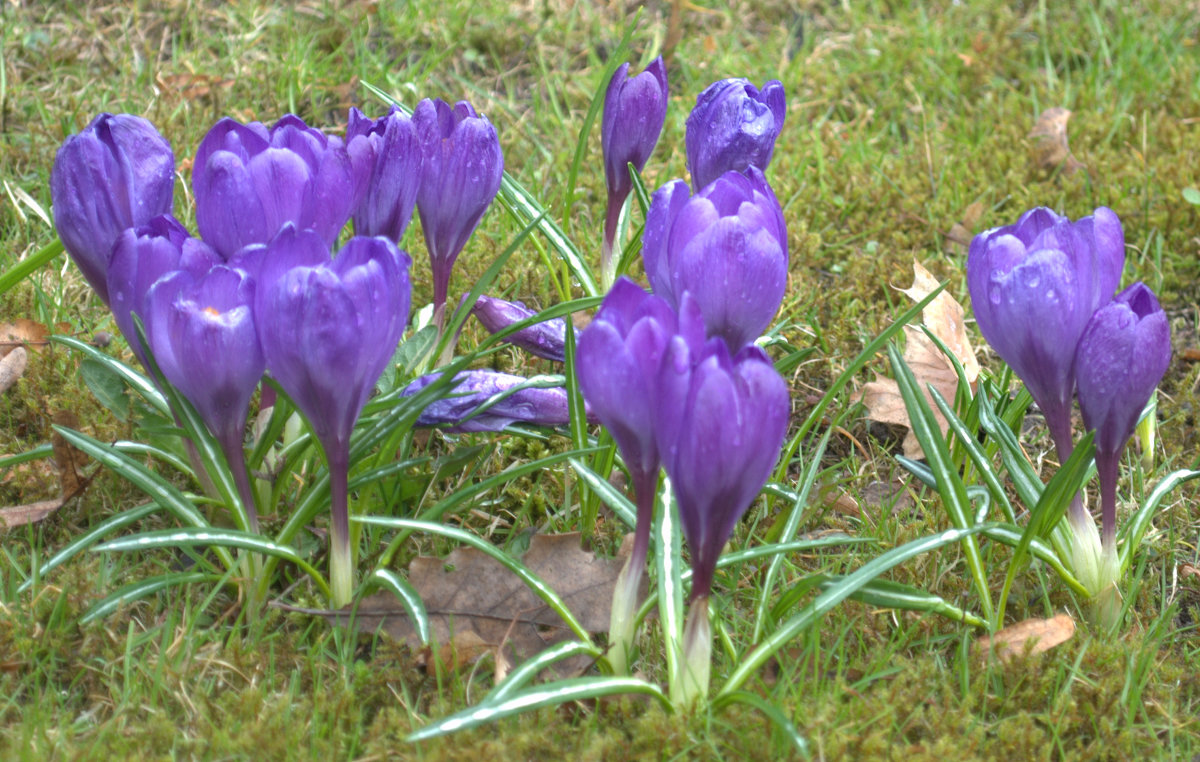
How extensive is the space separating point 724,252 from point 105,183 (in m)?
0.89

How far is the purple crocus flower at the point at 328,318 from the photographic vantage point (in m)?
1.38

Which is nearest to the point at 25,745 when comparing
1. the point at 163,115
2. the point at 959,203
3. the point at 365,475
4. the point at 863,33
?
the point at 365,475

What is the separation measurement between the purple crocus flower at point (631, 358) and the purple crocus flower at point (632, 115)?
96 cm

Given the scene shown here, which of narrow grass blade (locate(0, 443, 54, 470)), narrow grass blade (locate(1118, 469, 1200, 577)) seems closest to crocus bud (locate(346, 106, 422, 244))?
narrow grass blade (locate(0, 443, 54, 470))

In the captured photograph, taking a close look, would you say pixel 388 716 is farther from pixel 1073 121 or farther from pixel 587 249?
pixel 1073 121

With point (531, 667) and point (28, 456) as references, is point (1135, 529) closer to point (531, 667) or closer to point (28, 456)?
point (531, 667)

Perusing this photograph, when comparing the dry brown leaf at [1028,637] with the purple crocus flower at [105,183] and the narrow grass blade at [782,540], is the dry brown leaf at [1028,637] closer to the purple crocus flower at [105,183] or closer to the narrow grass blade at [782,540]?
the narrow grass blade at [782,540]

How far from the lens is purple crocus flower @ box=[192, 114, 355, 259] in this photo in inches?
63.1

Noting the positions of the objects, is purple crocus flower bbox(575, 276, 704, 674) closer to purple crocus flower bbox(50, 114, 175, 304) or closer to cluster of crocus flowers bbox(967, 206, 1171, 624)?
cluster of crocus flowers bbox(967, 206, 1171, 624)

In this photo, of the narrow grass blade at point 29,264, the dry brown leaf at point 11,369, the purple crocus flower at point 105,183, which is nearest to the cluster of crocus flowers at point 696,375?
the purple crocus flower at point 105,183

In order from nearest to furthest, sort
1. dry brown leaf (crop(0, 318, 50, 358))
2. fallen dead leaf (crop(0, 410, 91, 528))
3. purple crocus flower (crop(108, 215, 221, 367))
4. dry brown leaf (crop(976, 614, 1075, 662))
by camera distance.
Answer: purple crocus flower (crop(108, 215, 221, 367))
dry brown leaf (crop(976, 614, 1075, 662))
fallen dead leaf (crop(0, 410, 91, 528))
dry brown leaf (crop(0, 318, 50, 358))

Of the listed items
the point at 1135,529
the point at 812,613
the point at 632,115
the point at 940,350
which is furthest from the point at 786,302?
the point at 812,613

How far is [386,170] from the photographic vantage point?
1836mm

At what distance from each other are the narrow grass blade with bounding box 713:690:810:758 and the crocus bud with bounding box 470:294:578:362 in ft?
2.77
